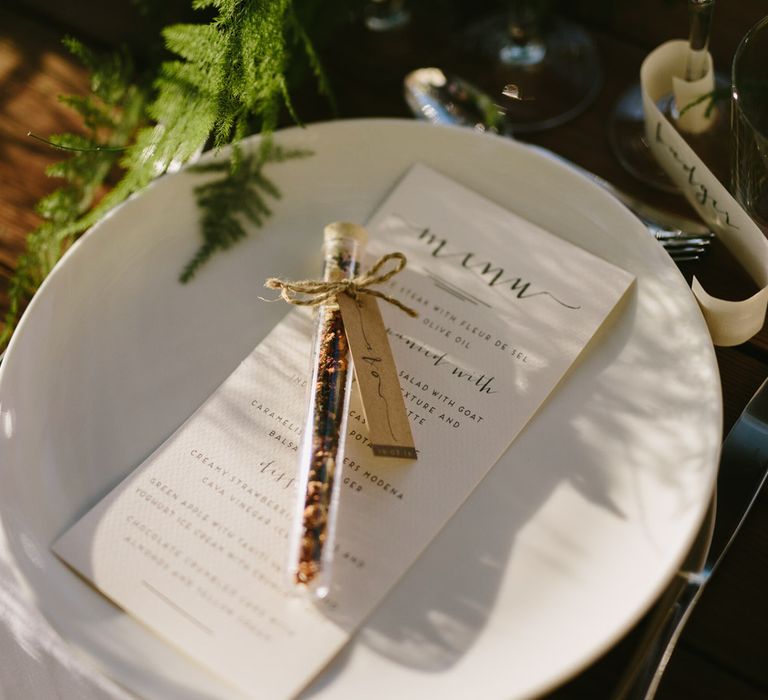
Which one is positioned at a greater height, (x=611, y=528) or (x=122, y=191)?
(x=122, y=191)

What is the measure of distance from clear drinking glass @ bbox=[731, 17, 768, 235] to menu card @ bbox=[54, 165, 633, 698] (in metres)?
0.13

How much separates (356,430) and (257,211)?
210 millimetres

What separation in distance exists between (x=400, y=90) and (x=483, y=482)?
46 centimetres

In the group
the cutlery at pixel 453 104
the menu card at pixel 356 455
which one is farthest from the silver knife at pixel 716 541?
the cutlery at pixel 453 104

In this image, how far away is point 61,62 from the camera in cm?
87

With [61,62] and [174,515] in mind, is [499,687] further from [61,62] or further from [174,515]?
[61,62]

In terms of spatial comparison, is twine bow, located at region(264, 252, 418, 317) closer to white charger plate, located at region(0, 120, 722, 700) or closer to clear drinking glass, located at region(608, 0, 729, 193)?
white charger plate, located at region(0, 120, 722, 700)

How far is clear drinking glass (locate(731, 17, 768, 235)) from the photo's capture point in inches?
23.1

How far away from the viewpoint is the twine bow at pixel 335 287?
0.60 m

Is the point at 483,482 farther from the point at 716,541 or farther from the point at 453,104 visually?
the point at 453,104

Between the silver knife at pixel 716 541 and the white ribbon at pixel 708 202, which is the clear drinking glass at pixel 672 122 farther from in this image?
the silver knife at pixel 716 541

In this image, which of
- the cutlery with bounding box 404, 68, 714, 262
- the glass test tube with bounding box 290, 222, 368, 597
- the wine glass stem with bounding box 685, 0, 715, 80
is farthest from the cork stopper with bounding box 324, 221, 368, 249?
the wine glass stem with bounding box 685, 0, 715, 80

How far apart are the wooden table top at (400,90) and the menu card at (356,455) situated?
0.14m

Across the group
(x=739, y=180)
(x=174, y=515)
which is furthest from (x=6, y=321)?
(x=739, y=180)
